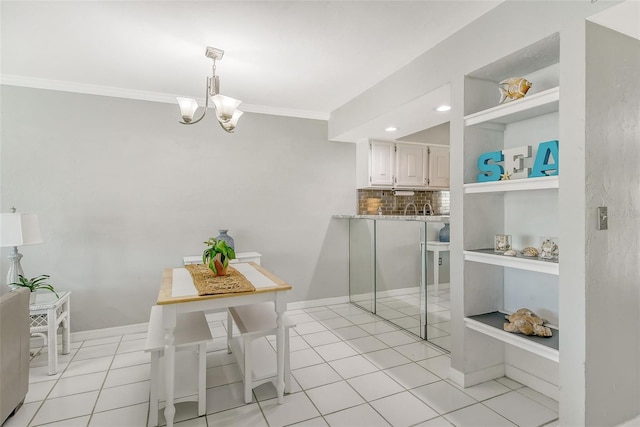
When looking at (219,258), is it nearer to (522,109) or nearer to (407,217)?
(407,217)

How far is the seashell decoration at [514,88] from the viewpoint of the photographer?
194 cm

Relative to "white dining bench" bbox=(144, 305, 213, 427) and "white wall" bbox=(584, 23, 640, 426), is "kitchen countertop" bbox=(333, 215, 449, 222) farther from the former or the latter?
"white dining bench" bbox=(144, 305, 213, 427)

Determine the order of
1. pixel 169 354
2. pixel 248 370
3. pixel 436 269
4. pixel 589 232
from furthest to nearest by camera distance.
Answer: pixel 436 269 < pixel 248 370 < pixel 169 354 < pixel 589 232

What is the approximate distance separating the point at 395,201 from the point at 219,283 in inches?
129

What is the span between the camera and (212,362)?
266 cm

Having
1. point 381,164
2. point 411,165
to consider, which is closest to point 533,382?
point 381,164

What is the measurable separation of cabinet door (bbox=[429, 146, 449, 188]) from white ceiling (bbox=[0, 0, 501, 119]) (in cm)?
197

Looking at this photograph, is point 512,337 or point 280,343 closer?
point 512,337

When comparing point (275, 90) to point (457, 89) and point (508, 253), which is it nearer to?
point (457, 89)

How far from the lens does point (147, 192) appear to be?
11.1ft

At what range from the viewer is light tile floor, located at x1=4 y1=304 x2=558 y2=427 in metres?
1.92

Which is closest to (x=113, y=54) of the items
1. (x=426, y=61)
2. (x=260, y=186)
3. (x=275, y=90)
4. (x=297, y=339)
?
(x=275, y=90)

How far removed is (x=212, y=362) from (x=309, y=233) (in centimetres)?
192

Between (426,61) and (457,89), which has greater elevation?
(426,61)
